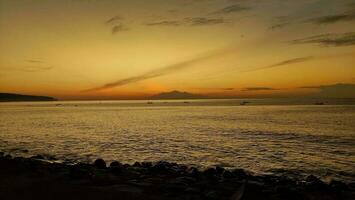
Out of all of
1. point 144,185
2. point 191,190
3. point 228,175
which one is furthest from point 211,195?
point 228,175

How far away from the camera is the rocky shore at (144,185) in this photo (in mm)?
12441

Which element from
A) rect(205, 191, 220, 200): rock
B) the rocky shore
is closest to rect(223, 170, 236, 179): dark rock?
the rocky shore

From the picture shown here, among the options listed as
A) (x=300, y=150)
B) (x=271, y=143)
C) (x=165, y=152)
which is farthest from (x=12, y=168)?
(x=271, y=143)

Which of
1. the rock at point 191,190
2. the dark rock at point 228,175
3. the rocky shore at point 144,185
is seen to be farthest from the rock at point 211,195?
the dark rock at point 228,175

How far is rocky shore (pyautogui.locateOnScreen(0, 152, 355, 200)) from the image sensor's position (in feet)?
40.8

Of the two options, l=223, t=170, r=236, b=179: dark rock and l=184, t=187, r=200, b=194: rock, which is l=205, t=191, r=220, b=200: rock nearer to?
l=184, t=187, r=200, b=194: rock

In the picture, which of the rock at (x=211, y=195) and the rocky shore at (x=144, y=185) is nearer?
the rock at (x=211, y=195)

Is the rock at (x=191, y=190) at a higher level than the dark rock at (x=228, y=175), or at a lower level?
higher

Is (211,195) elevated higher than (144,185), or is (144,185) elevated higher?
(211,195)

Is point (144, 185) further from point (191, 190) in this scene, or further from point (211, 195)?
point (211, 195)

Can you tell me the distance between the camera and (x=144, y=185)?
Answer: 46.0 ft

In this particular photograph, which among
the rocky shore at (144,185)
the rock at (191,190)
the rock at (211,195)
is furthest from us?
the rock at (191,190)

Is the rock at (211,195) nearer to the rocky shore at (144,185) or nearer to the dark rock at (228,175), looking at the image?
the rocky shore at (144,185)

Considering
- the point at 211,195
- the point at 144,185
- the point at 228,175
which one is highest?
the point at 211,195
